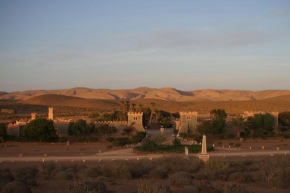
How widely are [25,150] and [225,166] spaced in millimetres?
24327

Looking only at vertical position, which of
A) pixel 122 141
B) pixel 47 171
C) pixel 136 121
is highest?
pixel 136 121

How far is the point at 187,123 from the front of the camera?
52.9 m

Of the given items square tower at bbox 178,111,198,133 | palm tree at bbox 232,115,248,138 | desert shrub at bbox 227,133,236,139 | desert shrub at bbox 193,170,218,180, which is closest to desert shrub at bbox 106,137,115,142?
square tower at bbox 178,111,198,133

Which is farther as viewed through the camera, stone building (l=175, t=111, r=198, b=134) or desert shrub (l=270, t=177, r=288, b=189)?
stone building (l=175, t=111, r=198, b=134)

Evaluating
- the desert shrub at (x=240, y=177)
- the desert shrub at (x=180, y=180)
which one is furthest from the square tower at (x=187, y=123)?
the desert shrub at (x=180, y=180)

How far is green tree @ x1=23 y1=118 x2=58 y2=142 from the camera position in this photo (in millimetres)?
44906

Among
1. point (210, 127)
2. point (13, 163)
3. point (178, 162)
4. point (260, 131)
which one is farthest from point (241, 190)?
point (260, 131)

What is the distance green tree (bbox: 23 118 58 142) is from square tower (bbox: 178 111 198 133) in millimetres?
16705

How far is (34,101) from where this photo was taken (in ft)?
467

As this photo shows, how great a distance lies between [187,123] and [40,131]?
1912 cm

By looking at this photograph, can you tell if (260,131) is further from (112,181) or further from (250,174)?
(112,181)

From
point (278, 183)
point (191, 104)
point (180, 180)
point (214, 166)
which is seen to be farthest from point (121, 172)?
point (191, 104)

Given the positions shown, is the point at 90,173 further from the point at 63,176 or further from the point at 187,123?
the point at 187,123

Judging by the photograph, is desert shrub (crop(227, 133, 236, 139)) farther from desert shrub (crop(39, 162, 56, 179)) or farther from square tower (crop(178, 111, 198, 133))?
desert shrub (crop(39, 162, 56, 179))
